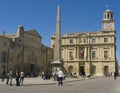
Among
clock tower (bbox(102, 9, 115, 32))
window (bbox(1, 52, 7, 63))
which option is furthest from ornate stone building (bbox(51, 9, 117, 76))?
window (bbox(1, 52, 7, 63))

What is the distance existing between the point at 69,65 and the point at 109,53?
36.3 ft

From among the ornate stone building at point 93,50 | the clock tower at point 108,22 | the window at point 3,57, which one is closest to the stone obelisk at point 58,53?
the window at point 3,57

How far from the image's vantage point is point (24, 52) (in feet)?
195

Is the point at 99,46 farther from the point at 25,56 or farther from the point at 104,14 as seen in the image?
the point at 25,56

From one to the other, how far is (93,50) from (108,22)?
860cm

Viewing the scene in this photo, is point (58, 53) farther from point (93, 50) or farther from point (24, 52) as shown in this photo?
point (93, 50)

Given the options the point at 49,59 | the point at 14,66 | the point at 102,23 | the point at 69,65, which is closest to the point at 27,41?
the point at 14,66

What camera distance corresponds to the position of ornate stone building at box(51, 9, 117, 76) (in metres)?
74.1

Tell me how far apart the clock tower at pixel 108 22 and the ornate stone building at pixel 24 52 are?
56.4 ft

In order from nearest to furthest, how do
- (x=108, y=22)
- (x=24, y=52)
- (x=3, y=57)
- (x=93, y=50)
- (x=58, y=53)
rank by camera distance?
(x=58, y=53)
(x=3, y=57)
(x=24, y=52)
(x=93, y=50)
(x=108, y=22)

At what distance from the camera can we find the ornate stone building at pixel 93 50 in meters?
74.1

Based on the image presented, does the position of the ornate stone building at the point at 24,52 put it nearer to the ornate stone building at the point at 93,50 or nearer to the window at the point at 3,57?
the window at the point at 3,57

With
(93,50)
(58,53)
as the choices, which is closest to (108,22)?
(93,50)

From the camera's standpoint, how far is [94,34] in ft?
251
